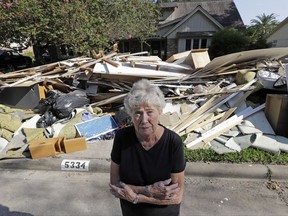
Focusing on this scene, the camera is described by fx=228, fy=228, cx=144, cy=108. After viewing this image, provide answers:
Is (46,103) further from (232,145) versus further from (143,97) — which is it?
(143,97)

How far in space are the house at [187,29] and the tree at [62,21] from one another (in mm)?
8882

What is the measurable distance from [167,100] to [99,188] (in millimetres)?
2563

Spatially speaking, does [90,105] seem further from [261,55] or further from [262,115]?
[261,55]

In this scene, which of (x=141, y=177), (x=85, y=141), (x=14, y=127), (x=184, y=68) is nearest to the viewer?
(x=141, y=177)

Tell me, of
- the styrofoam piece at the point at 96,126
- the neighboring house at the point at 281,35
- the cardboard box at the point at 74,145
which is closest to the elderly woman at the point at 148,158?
the cardboard box at the point at 74,145

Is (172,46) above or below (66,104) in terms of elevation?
above

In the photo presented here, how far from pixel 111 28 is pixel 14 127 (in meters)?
8.19

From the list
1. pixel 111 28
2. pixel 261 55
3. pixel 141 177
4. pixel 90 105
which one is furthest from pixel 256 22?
pixel 141 177

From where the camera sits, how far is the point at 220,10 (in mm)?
25516

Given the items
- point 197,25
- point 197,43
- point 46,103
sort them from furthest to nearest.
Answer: point 197,43
point 197,25
point 46,103

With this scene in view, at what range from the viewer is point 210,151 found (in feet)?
12.3

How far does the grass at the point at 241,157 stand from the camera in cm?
351

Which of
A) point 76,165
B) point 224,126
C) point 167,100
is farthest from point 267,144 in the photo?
point 76,165

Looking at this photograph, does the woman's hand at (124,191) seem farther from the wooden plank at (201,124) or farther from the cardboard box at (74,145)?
the wooden plank at (201,124)
